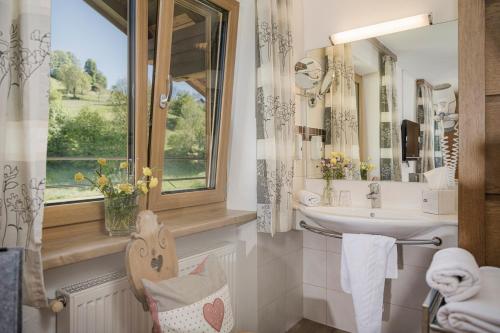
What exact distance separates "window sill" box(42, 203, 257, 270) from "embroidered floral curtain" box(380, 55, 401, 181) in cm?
87

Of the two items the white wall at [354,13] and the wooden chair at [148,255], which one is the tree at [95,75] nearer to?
the wooden chair at [148,255]

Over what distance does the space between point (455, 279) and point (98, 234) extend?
1322 millimetres

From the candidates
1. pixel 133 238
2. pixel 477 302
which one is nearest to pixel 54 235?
pixel 133 238

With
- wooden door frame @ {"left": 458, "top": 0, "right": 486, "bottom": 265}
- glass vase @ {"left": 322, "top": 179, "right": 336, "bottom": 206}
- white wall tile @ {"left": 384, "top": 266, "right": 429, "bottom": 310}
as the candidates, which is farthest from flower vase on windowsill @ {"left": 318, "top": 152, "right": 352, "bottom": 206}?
wooden door frame @ {"left": 458, "top": 0, "right": 486, "bottom": 265}

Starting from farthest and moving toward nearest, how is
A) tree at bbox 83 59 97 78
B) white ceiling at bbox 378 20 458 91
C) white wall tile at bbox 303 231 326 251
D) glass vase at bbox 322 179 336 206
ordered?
white wall tile at bbox 303 231 326 251 < glass vase at bbox 322 179 336 206 < white ceiling at bbox 378 20 458 91 < tree at bbox 83 59 97 78

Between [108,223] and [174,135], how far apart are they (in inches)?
25.3

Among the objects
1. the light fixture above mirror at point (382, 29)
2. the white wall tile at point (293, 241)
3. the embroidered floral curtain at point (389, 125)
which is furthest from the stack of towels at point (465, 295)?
the light fixture above mirror at point (382, 29)

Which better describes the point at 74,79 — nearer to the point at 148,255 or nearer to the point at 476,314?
the point at 148,255

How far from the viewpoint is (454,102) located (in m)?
1.81

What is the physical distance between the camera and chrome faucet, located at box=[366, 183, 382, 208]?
6.68 ft

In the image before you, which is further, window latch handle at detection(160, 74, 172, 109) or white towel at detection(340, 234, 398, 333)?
window latch handle at detection(160, 74, 172, 109)

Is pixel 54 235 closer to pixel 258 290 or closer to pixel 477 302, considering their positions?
pixel 258 290

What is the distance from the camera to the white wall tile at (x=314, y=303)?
2.38 m

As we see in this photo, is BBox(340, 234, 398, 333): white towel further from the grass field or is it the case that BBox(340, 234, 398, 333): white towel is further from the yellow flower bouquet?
the grass field
